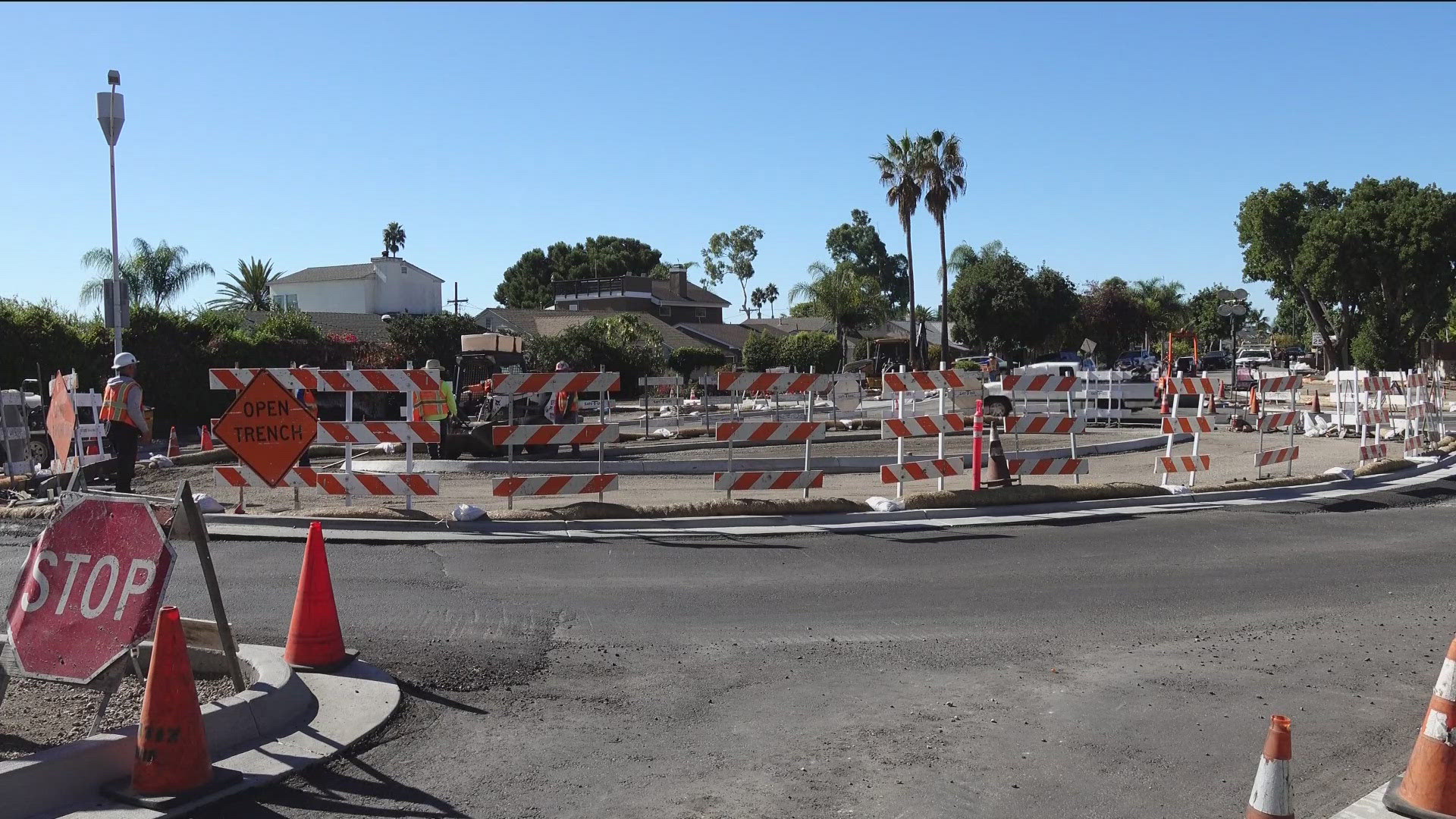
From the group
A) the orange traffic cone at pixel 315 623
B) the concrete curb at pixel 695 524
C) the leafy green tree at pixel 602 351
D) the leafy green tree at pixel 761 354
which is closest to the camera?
the orange traffic cone at pixel 315 623

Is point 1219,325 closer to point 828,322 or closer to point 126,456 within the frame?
point 828,322

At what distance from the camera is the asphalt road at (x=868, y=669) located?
571cm

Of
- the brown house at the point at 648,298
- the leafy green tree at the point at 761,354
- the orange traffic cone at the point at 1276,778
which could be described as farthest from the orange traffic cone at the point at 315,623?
the brown house at the point at 648,298

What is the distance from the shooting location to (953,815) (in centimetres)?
538

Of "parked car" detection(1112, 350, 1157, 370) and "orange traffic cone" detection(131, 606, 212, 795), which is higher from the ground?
"parked car" detection(1112, 350, 1157, 370)

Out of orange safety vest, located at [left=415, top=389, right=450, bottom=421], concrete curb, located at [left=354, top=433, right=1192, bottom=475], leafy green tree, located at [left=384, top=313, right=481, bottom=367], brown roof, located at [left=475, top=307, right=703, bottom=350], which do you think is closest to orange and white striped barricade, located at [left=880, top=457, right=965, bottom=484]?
concrete curb, located at [left=354, top=433, right=1192, bottom=475]

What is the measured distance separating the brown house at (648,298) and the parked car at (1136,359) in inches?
1176

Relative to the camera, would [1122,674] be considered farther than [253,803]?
Yes

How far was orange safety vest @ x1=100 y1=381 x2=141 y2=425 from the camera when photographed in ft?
44.1

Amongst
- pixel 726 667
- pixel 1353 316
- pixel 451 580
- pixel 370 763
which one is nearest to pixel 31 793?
pixel 370 763

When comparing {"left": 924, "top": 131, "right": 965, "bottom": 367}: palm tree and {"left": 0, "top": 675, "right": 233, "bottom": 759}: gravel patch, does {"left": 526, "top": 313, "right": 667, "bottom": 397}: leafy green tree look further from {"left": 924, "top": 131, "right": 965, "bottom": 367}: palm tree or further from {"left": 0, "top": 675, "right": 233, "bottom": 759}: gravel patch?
{"left": 0, "top": 675, "right": 233, "bottom": 759}: gravel patch

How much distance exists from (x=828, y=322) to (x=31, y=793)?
7146 centimetres

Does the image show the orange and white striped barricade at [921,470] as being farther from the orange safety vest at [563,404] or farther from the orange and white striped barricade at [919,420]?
the orange safety vest at [563,404]

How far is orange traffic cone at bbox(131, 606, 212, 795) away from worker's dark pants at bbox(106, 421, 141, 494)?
8.96m
